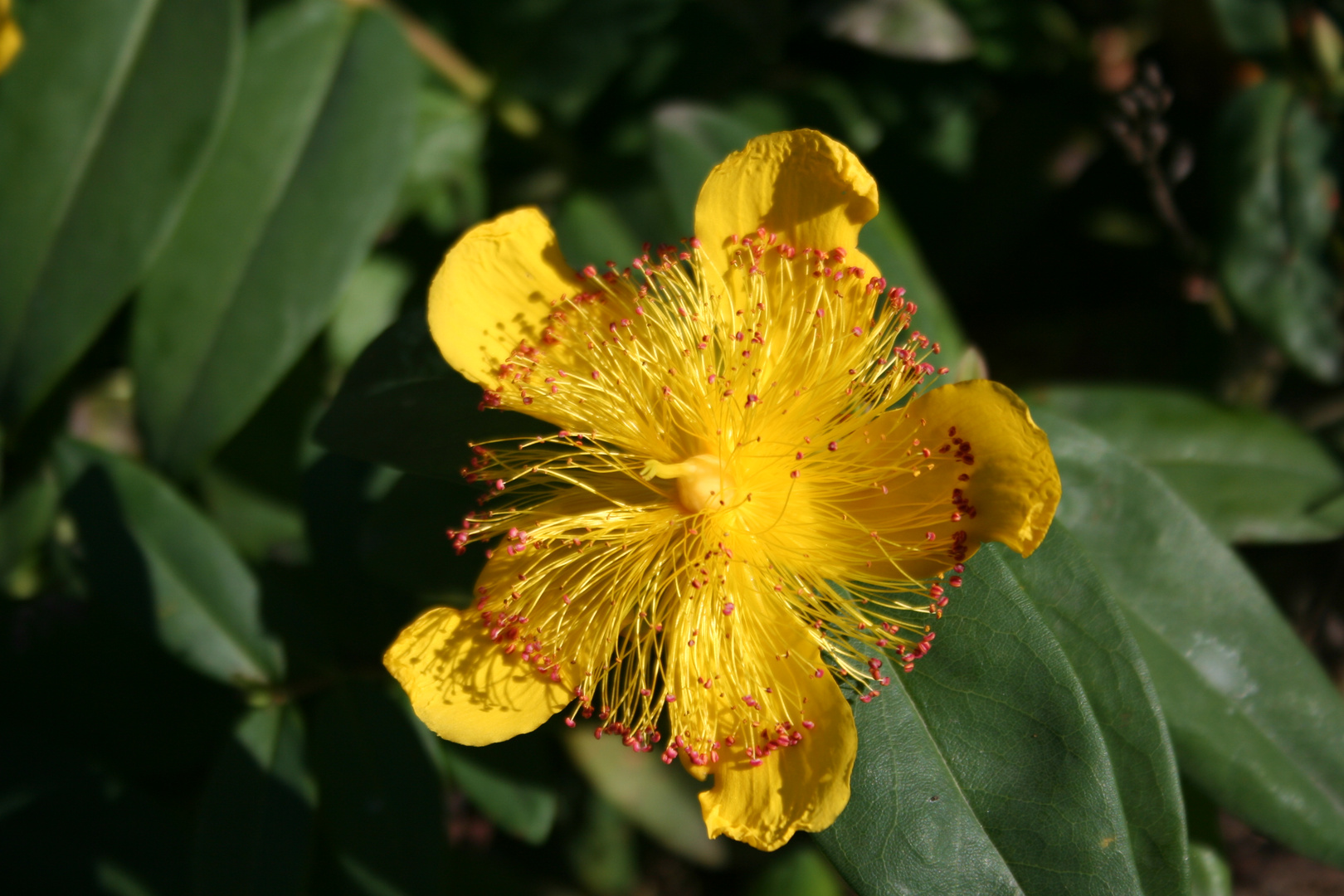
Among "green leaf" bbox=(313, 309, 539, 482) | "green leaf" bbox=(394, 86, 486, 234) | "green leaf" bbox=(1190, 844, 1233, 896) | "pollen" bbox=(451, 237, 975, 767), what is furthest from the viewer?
"green leaf" bbox=(394, 86, 486, 234)

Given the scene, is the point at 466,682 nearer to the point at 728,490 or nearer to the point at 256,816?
the point at 728,490

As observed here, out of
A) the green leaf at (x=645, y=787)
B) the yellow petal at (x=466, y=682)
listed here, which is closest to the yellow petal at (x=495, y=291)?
the yellow petal at (x=466, y=682)

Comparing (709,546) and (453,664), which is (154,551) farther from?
(709,546)

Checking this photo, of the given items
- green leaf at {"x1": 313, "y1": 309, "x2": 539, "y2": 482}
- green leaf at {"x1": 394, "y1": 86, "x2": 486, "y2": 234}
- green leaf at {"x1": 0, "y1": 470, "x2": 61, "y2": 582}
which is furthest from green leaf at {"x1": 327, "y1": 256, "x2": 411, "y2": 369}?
green leaf at {"x1": 313, "y1": 309, "x2": 539, "y2": 482}

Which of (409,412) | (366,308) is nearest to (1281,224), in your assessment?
(409,412)

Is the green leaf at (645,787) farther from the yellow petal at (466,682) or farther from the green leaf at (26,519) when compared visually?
the green leaf at (26,519)

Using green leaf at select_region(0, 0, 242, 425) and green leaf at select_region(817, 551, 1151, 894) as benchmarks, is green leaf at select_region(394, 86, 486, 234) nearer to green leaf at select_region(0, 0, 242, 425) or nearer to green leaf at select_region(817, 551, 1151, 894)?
green leaf at select_region(0, 0, 242, 425)

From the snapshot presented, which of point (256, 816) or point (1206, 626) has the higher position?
point (256, 816)
